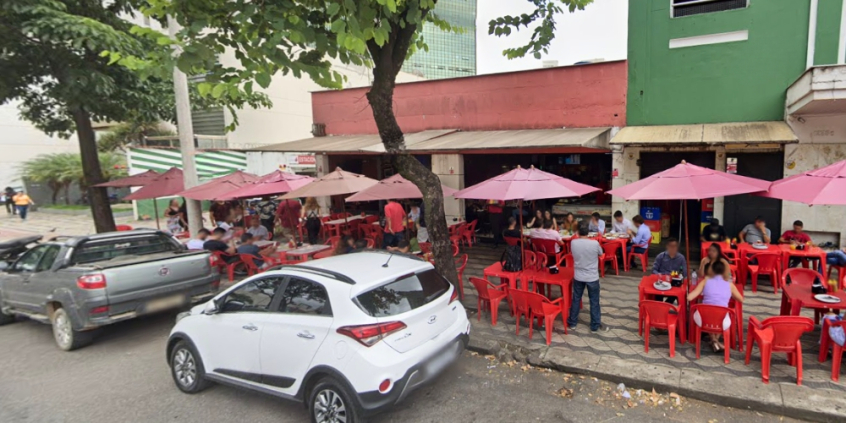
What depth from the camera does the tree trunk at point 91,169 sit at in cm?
1119

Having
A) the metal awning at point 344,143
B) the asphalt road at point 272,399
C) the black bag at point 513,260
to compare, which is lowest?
the asphalt road at point 272,399

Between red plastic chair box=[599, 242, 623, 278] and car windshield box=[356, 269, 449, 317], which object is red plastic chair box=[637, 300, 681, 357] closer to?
car windshield box=[356, 269, 449, 317]

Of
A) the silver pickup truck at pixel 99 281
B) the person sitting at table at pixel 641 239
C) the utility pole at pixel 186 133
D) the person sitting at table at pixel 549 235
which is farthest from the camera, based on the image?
the utility pole at pixel 186 133

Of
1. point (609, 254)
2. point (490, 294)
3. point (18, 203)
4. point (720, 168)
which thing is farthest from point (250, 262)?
point (18, 203)

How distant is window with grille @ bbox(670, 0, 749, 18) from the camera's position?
9516 mm

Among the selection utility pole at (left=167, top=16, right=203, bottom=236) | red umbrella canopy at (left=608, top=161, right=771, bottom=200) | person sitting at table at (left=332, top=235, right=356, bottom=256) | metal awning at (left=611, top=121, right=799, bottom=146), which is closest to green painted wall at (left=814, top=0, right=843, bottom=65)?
metal awning at (left=611, top=121, right=799, bottom=146)

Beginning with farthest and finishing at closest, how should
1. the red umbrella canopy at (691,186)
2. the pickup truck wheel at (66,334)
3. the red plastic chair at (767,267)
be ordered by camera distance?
1. the red plastic chair at (767,267)
2. the pickup truck wheel at (66,334)
3. the red umbrella canopy at (691,186)

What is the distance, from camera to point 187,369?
194 inches

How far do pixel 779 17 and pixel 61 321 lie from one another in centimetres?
1415

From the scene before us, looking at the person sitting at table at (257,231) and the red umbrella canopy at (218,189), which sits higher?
the red umbrella canopy at (218,189)

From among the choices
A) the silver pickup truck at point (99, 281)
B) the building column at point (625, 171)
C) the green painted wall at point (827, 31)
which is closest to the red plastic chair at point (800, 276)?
the building column at point (625, 171)

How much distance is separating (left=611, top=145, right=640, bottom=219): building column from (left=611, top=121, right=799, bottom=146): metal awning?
539 millimetres

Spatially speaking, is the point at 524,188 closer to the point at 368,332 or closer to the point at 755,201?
the point at 368,332

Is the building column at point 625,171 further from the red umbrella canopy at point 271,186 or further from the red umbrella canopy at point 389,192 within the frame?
the red umbrella canopy at point 271,186
